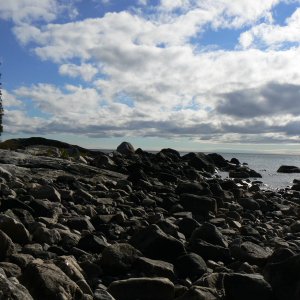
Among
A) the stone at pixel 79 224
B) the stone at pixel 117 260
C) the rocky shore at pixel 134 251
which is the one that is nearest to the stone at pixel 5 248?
the rocky shore at pixel 134 251

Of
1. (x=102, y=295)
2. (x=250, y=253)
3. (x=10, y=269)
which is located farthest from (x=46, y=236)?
(x=250, y=253)

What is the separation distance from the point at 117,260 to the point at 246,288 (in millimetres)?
2046

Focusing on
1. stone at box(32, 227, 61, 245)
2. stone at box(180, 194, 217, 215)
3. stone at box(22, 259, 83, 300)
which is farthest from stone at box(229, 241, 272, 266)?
stone at box(180, 194, 217, 215)

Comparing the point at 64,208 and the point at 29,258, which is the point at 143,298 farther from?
the point at 64,208

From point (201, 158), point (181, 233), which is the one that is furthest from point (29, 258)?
point (201, 158)

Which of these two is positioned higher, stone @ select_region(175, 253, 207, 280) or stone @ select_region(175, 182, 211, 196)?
stone @ select_region(175, 182, 211, 196)

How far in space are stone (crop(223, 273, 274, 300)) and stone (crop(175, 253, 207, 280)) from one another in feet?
4.02

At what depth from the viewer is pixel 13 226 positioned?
7.42 metres

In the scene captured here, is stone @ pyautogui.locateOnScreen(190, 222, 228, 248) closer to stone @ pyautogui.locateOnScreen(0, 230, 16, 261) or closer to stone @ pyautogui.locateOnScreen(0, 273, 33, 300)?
stone @ pyautogui.locateOnScreen(0, 230, 16, 261)

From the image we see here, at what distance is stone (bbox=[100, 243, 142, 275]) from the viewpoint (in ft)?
22.4

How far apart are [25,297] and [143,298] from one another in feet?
6.31

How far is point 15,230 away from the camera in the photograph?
292 inches

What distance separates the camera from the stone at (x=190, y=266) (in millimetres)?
7027

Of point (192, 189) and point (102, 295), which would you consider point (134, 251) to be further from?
point (192, 189)
